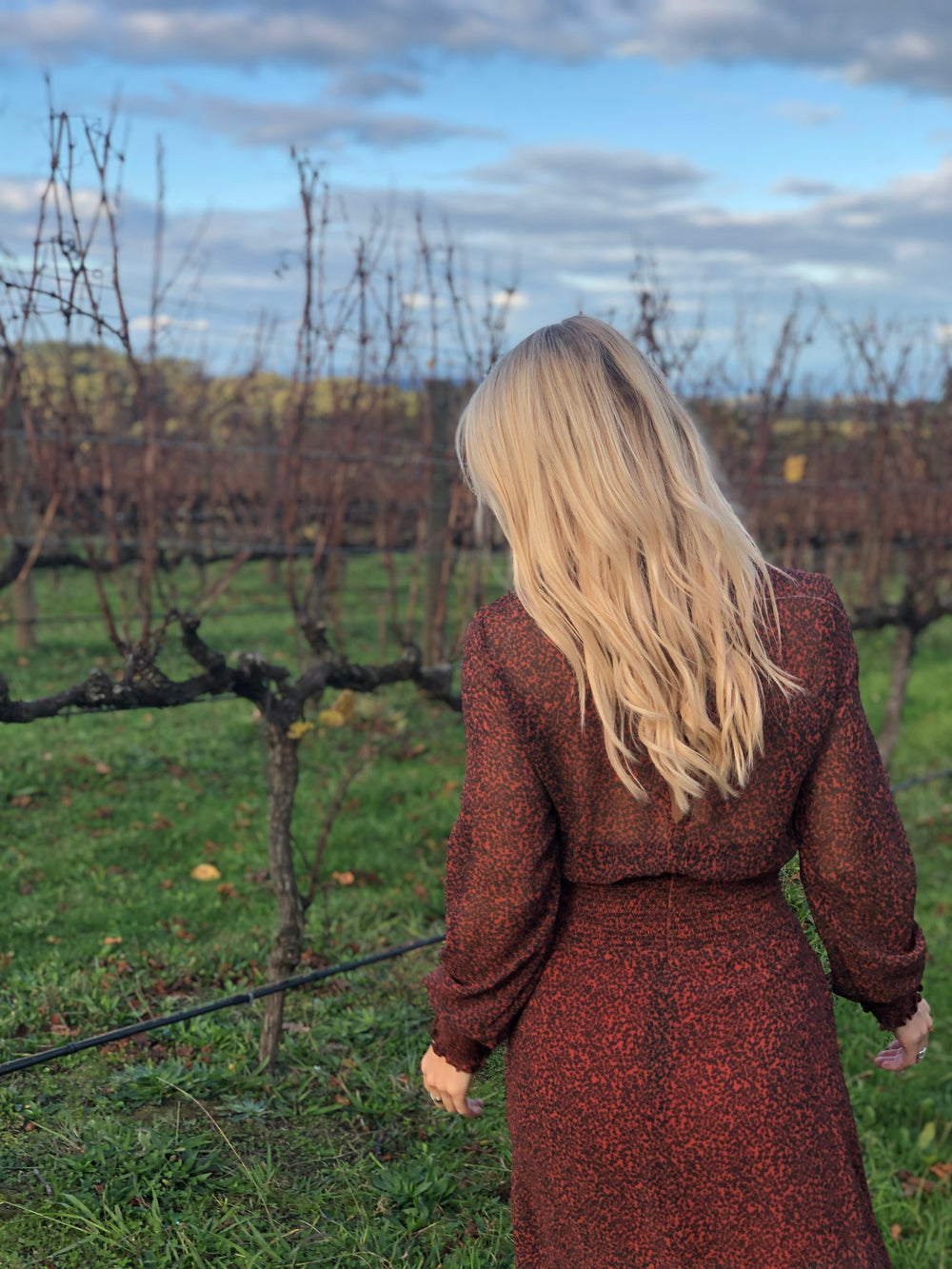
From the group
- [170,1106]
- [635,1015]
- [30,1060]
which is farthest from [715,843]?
[170,1106]

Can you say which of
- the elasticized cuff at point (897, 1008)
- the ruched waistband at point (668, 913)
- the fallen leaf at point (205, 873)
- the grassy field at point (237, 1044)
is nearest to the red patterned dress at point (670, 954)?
the ruched waistband at point (668, 913)

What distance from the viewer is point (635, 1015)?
1.38m

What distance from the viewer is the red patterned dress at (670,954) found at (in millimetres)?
1371

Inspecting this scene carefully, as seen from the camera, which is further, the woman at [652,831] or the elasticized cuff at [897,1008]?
the elasticized cuff at [897,1008]

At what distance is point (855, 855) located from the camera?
1.42 metres

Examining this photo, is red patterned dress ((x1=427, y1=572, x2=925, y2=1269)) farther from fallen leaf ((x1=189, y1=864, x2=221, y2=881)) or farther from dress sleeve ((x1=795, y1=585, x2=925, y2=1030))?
fallen leaf ((x1=189, y1=864, x2=221, y2=881))

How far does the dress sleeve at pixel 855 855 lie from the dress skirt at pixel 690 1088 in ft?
0.24

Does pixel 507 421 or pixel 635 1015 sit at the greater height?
pixel 507 421

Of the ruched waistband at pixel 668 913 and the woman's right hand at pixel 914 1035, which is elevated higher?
the ruched waistband at pixel 668 913

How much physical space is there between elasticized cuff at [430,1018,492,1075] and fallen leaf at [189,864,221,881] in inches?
114

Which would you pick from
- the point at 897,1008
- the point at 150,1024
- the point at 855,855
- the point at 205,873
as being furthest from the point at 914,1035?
the point at 205,873

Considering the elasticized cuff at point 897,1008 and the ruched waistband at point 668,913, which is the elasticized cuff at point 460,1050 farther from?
the elasticized cuff at point 897,1008

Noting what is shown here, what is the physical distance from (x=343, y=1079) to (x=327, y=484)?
22.8 feet

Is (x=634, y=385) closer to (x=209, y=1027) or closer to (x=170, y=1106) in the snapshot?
(x=170, y=1106)
